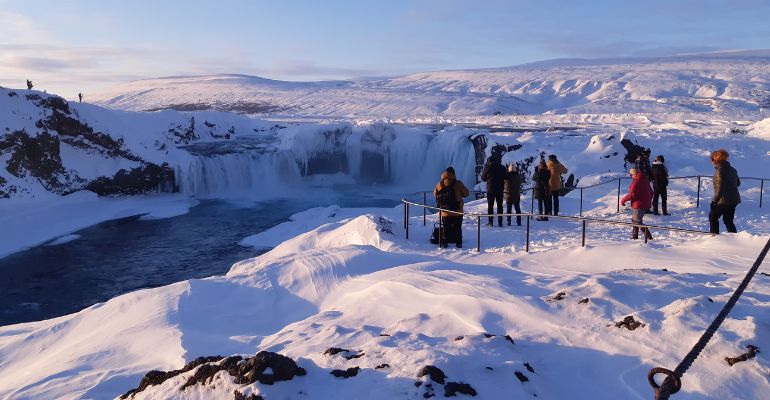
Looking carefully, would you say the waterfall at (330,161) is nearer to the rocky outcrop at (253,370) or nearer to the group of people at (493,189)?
the group of people at (493,189)

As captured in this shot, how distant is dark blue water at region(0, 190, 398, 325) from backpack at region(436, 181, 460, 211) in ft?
22.8

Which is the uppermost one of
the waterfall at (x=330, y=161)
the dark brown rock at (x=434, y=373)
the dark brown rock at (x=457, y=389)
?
the dark brown rock at (x=434, y=373)

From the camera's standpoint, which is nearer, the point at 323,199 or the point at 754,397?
the point at 754,397

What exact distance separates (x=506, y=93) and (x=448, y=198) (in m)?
92.7

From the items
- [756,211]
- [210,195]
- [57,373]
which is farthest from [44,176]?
[756,211]

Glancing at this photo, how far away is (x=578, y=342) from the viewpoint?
4531mm

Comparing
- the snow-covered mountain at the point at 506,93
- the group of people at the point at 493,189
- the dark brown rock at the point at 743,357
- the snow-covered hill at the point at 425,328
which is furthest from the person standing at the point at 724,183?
the snow-covered mountain at the point at 506,93

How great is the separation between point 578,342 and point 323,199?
23452mm

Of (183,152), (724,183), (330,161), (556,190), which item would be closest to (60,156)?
(183,152)

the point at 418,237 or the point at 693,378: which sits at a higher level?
the point at 693,378

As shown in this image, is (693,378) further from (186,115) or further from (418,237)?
(186,115)

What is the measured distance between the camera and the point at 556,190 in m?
12.6

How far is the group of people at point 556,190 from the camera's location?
8.61m

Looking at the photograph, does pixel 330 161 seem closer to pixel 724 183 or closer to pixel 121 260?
pixel 121 260
